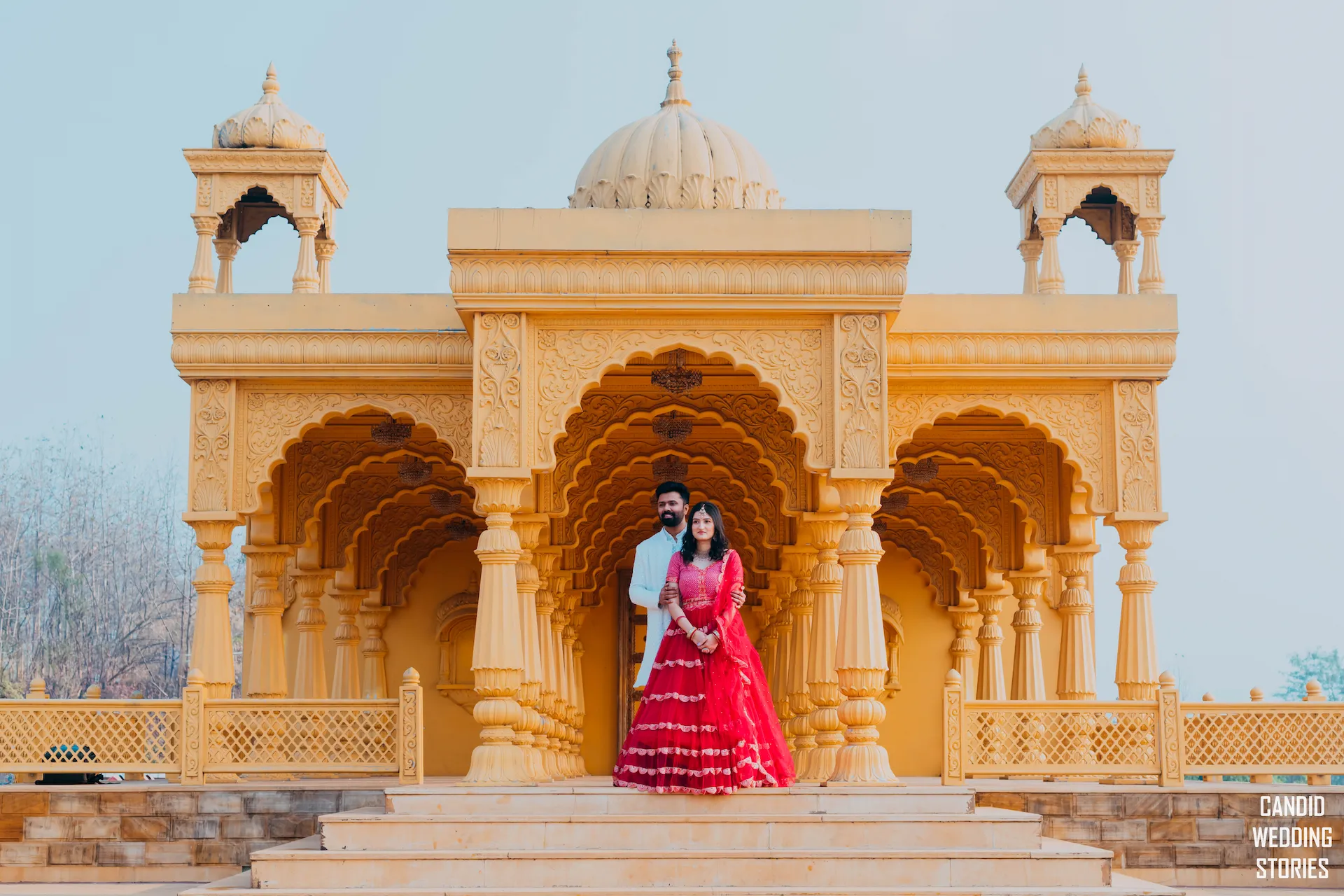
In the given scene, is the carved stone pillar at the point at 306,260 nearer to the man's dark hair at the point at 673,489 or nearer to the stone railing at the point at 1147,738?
the man's dark hair at the point at 673,489

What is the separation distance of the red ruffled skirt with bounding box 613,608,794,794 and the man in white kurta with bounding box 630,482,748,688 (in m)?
0.19

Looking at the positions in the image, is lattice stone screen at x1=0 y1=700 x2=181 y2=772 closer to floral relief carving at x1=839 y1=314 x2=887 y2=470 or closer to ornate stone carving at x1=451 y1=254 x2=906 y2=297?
ornate stone carving at x1=451 y1=254 x2=906 y2=297

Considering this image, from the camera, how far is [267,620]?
13086 mm

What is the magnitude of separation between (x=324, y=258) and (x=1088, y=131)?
646cm

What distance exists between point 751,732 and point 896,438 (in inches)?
140

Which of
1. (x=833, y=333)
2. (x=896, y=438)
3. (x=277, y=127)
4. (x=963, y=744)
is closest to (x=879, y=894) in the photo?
(x=963, y=744)

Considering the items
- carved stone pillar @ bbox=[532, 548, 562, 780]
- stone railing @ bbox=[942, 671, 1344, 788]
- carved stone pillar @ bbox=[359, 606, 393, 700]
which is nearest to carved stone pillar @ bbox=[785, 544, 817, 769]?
carved stone pillar @ bbox=[532, 548, 562, 780]

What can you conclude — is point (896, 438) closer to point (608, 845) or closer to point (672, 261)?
point (672, 261)

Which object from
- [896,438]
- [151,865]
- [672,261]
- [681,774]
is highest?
[672,261]

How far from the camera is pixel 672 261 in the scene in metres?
9.84

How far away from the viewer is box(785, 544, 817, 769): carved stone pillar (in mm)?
13065

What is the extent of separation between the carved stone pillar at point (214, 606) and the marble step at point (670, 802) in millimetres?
2861

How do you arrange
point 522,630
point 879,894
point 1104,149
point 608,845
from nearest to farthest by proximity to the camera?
point 879,894, point 608,845, point 522,630, point 1104,149

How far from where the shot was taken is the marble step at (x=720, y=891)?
7469mm
